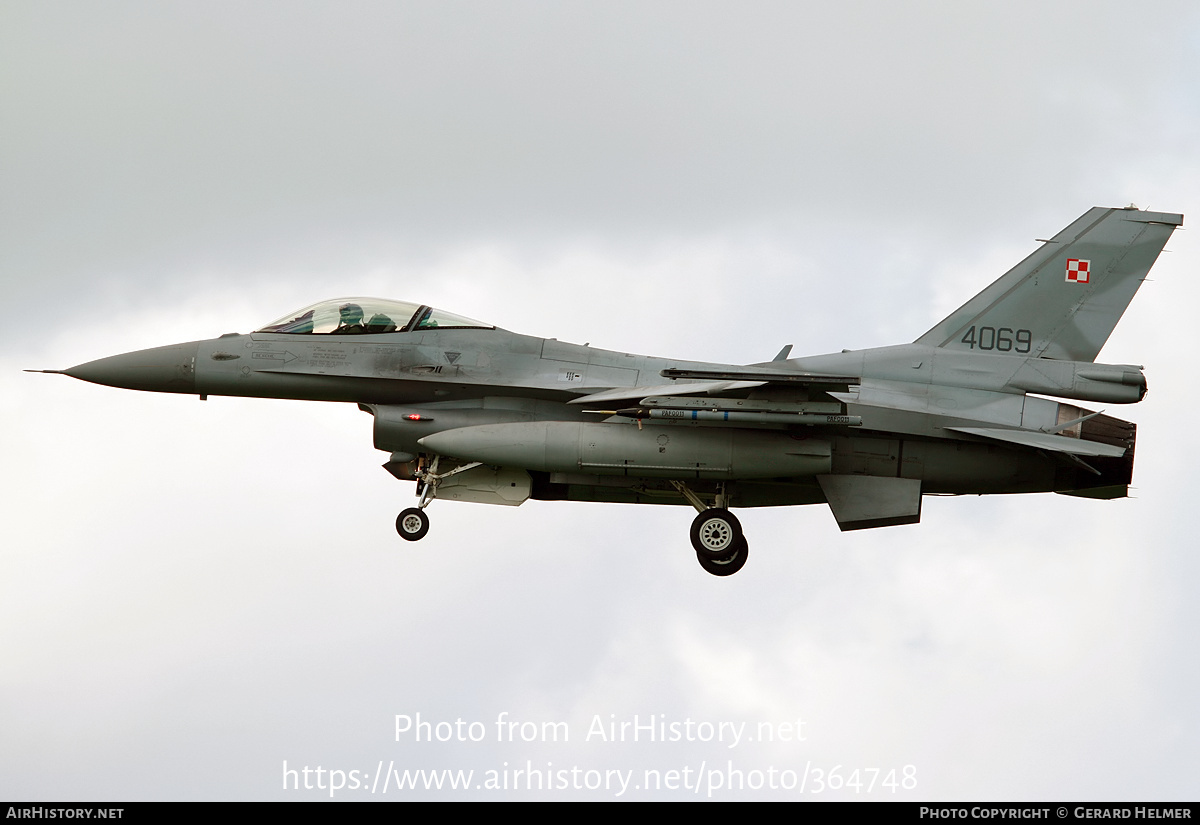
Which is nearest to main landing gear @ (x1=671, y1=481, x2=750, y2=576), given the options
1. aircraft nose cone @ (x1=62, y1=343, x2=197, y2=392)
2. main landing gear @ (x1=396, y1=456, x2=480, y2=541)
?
main landing gear @ (x1=396, y1=456, x2=480, y2=541)

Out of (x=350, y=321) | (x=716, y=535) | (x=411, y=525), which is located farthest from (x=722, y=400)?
(x=350, y=321)

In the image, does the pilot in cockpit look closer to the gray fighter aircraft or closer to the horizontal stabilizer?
the gray fighter aircraft

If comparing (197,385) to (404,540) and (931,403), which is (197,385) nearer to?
(404,540)

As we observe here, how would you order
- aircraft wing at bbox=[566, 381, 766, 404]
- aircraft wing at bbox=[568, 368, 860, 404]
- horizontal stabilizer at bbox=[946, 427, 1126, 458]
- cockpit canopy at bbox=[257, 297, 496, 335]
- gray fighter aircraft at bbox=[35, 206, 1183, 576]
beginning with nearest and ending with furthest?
aircraft wing at bbox=[568, 368, 860, 404] → aircraft wing at bbox=[566, 381, 766, 404] → horizontal stabilizer at bbox=[946, 427, 1126, 458] → gray fighter aircraft at bbox=[35, 206, 1183, 576] → cockpit canopy at bbox=[257, 297, 496, 335]

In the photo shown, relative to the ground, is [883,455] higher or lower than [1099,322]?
lower

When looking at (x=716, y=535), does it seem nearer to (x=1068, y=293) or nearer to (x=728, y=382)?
(x=728, y=382)

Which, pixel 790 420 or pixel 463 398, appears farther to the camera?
pixel 463 398

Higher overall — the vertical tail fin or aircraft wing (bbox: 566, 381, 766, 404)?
the vertical tail fin

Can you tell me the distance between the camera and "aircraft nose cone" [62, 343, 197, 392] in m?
21.6

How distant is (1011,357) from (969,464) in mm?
1569

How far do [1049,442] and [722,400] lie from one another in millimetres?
4021

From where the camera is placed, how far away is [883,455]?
20.8m

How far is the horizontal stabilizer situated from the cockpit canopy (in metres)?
6.45
